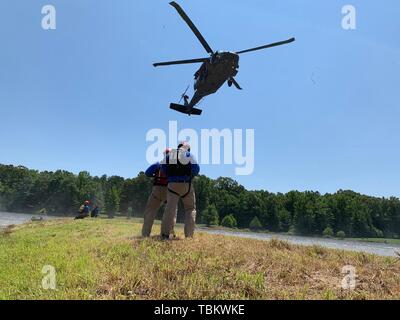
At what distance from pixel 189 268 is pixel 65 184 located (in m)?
158

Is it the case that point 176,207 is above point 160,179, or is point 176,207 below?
below

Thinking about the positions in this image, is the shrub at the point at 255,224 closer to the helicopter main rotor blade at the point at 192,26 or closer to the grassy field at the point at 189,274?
the helicopter main rotor blade at the point at 192,26

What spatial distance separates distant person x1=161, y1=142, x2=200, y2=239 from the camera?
34.5ft

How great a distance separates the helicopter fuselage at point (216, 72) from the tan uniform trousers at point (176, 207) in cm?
1596

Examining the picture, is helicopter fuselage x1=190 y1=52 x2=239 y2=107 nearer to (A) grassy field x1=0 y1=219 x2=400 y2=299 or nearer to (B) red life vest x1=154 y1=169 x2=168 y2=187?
(B) red life vest x1=154 y1=169 x2=168 y2=187

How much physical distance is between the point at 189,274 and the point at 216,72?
21370mm

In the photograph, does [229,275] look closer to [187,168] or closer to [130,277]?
[130,277]

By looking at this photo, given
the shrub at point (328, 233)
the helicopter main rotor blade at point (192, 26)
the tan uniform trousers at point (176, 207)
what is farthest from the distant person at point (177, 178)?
the shrub at point (328, 233)

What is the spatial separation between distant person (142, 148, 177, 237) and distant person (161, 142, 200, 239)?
1.85 feet

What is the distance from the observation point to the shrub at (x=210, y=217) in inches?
4860

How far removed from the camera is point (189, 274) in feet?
18.7

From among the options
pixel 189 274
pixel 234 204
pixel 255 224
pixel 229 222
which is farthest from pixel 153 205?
pixel 234 204

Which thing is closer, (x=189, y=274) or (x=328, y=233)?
(x=189, y=274)

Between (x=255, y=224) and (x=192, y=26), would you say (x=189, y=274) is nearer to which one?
(x=192, y=26)
